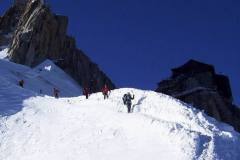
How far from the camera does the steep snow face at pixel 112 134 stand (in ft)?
107

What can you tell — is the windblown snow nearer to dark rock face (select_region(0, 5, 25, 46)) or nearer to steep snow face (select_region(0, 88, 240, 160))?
steep snow face (select_region(0, 88, 240, 160))

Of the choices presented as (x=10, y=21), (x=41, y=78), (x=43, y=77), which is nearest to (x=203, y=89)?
(x=41, y=78)

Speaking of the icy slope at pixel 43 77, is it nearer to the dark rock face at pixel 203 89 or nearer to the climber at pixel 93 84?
the climber at pixel 93 84

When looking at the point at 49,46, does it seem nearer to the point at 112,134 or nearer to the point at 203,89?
the point at 203,89

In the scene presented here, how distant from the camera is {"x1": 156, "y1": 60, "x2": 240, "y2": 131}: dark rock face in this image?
7725 cm

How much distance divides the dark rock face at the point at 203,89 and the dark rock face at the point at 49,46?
930 inches

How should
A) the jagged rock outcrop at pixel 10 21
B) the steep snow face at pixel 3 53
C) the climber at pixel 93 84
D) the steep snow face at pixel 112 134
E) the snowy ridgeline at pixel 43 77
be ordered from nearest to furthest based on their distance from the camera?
the steep snow face at pixel 112 134, the snowy ridgeline at pixel 43 77, the steep snow face at pixel 3 53, the climber at pixel 93 84, the jagged rock outcrop at pixel 10 21

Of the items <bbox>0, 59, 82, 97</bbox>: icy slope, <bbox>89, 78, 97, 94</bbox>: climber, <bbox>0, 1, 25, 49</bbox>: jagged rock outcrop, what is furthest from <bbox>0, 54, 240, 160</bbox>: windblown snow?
<bbox>0, 1, 25, 49</bbox>: jagged rock outcrop

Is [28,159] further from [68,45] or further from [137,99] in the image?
[68,45]

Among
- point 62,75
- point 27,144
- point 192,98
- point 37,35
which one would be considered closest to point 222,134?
point 27,144

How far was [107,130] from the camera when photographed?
36.3m

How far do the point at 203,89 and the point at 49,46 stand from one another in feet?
112

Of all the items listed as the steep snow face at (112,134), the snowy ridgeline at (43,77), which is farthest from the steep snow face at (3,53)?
the steep snow face at (112,134)

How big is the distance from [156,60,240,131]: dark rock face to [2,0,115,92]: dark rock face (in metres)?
23.6
